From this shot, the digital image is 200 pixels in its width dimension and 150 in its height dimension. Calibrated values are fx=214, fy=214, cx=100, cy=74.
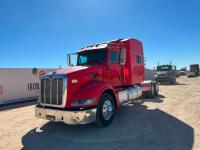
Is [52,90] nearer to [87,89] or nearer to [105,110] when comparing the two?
[87,89]

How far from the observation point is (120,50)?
8984mm

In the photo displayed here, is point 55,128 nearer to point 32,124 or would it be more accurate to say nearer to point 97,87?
point 32,124

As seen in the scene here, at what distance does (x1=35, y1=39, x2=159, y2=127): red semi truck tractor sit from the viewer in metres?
6.62

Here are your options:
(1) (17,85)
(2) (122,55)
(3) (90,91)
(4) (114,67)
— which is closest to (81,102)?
(3) (90,91)

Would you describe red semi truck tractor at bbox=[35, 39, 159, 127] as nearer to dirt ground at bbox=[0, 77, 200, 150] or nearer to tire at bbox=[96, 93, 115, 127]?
tire at bbox=[96, 93, 115, 127]

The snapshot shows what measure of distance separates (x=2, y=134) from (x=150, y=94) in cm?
980

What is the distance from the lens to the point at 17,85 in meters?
16.0

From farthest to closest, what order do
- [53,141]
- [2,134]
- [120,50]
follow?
1. [120,50]
2. [2,134]
3. [53,141]

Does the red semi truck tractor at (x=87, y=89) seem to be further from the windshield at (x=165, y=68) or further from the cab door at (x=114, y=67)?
the windshield at (x=165, y=68)

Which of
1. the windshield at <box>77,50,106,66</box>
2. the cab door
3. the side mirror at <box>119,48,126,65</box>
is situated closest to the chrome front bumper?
the cab door

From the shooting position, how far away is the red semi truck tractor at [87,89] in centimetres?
662

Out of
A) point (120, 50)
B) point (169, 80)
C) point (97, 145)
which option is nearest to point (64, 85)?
point (97, 145)

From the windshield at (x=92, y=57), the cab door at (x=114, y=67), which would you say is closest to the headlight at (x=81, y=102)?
the cab door at (x=114, y=67)

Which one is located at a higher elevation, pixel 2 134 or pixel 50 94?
pixel 50 94
